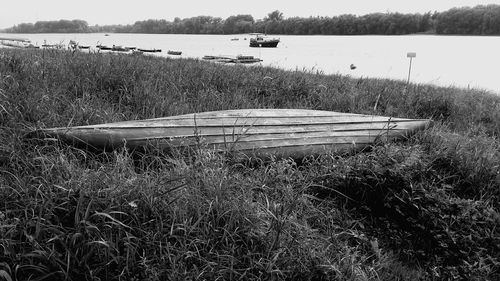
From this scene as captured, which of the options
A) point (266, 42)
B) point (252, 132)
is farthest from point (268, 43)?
point (252, 132)

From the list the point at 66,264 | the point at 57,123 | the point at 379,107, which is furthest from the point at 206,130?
the point at 379,107

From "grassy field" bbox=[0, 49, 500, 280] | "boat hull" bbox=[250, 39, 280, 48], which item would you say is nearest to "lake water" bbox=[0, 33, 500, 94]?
"grassy field" bbox=[0, 49, 500, 280]

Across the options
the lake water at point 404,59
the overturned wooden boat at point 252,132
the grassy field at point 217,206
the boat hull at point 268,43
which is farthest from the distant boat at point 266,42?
the overturned wooden boat at point 252,132

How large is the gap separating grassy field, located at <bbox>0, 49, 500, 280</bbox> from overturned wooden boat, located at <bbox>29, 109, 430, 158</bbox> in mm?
114

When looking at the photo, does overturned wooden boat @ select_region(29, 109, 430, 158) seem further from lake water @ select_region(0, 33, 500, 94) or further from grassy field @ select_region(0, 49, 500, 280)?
lake water @ select_region(0, 33, 500, 94)

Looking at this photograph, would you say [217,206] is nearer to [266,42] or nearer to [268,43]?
[268,43]

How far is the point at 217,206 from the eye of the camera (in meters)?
2.32

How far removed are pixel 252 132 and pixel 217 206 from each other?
55.7 inches

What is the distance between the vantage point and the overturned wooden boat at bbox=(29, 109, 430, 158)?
3055 mm

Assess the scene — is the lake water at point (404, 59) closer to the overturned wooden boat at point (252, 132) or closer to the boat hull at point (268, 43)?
the overturned wooden boat at point (252, 132)

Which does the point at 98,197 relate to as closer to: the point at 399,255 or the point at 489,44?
the point at 399,255

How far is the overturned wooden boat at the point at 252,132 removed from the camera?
10.0 ft

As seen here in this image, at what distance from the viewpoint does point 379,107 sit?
6.27 meters

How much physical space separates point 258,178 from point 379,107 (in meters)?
3.94
